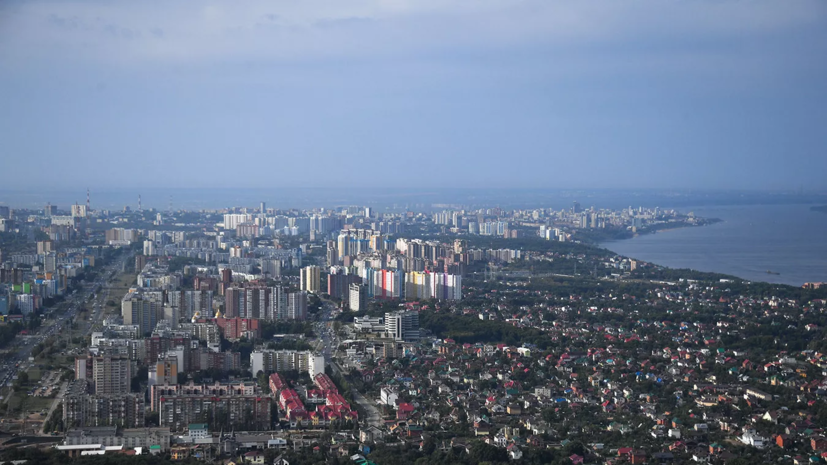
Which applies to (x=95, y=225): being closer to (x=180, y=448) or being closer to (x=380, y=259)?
(x=380, y=259)

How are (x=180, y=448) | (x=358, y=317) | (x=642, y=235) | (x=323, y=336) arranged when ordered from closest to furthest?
(x=180, y=448)
(x=323, y=336)
(x=358, y=317)
(x=642, y=235)

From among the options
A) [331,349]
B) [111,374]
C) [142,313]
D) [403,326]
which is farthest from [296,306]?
[111,374]

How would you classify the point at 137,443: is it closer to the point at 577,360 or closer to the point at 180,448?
the point at 180,448

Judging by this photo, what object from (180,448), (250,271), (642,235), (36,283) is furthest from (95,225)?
(180,448)

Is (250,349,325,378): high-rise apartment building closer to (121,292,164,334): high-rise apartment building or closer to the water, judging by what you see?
(121,292,164,334): high-rise apartment building

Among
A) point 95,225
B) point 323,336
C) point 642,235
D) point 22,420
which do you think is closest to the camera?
point 22,420

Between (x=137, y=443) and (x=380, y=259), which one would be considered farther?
(x=380, y=259)

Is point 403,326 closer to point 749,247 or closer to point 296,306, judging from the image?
point 296,306

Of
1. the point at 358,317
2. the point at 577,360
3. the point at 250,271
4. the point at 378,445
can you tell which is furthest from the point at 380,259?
the point at 378,445

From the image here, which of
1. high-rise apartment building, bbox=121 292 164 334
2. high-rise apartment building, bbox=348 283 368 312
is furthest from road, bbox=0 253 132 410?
high-rise apartment building, bbox=348 283 368 312
